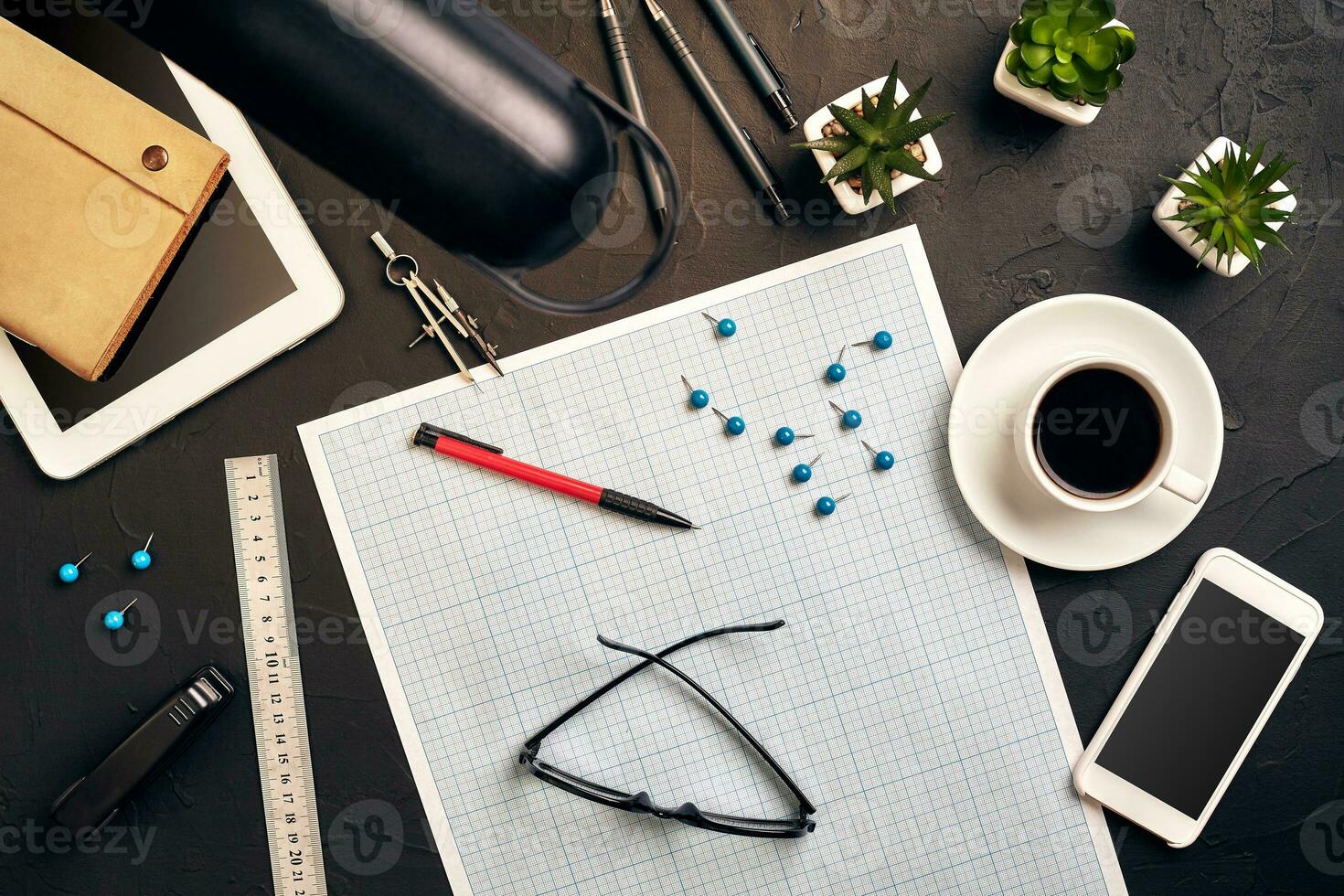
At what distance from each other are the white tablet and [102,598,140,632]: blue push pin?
22cm

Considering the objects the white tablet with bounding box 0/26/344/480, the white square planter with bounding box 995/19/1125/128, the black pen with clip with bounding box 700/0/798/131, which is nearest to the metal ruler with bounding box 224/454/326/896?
the white tablet with bounding box 0/26/344/480

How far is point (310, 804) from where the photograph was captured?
3.76 feet

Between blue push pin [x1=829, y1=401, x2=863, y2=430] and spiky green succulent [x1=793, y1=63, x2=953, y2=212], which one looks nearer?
spiky green succulent [x1=793, y1=63, x2=953, y2=212]

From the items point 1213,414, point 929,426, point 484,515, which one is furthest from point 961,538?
point 484,515

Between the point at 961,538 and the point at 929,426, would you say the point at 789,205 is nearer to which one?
the point at 929,426

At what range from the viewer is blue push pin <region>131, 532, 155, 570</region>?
114 centimetres

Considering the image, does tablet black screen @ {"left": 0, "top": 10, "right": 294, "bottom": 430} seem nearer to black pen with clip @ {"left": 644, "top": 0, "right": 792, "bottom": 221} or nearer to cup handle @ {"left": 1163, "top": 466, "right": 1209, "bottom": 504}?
black pen with clip @ {"left": 644, "top": 0, "right": 792, "bottom": 221}

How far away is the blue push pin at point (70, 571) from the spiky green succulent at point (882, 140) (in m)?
1.00

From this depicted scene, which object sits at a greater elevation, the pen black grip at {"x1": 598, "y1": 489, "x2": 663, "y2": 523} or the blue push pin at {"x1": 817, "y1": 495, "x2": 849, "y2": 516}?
the pen black grip at {"x1": 598, "y1": 489, "x2": 663, "y2": 523}

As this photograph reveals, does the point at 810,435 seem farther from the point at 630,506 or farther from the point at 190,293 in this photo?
the point at 190,293

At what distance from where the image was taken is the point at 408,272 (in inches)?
44.8

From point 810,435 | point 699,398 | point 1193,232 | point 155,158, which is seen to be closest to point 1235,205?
point 1193,232

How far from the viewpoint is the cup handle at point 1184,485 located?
0.96m

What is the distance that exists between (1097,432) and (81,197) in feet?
3.73
